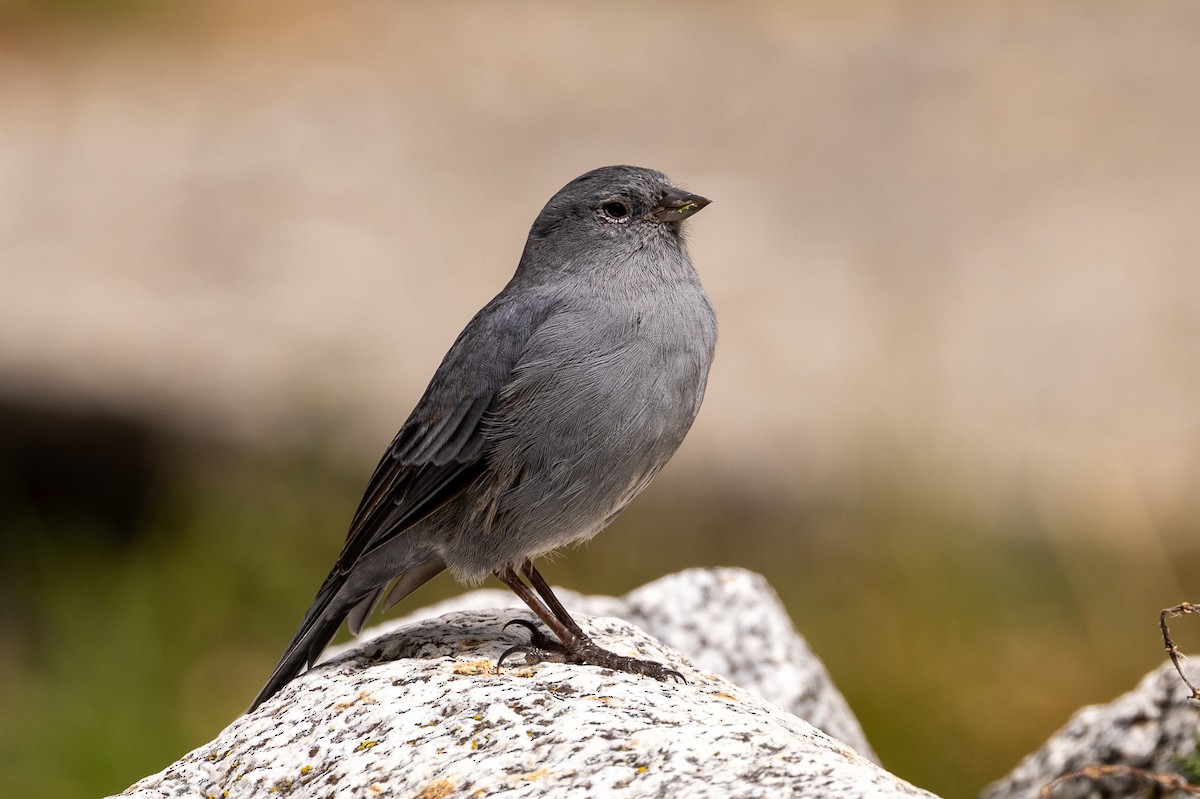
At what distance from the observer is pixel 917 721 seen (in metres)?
6.48

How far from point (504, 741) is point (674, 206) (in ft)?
6.58

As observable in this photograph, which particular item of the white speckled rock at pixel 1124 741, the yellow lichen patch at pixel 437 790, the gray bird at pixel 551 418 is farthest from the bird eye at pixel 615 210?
the white speckled rock at pixel 1124 741

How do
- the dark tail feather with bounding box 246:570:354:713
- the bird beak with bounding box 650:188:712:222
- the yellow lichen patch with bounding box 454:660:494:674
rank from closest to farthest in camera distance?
the yellow lichen patch with bounding box 454:660:494:674 < the dark tail feather with bounding box 246:570:354:713 < the bird beak with bounding box 650:188:712:222

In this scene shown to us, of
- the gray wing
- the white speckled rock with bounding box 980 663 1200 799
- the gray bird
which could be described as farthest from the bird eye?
the white speckled rock with bounding box 980 663 1200 799

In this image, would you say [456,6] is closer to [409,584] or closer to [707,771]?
[409,584]

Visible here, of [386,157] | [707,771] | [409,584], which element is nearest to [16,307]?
[386,157]

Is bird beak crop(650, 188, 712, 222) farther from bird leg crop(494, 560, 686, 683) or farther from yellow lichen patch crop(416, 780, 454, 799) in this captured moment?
yellow lichen patch crop(416, 780, 454, 799)

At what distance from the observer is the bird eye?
15.4 feet

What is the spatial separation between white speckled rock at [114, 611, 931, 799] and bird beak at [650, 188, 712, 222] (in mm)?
1475

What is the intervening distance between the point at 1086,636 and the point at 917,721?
4.42 ft

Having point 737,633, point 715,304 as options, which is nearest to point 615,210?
point 737,633

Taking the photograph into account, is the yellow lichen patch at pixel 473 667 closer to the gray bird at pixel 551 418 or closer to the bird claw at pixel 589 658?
the bird claw at pixel 589 658

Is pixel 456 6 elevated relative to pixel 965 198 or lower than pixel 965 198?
elevated

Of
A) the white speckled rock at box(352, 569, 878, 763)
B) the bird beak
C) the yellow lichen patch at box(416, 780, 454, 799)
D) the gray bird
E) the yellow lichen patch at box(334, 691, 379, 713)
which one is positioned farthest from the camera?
the white speckled rock at box(352, 569, 878, 763)
